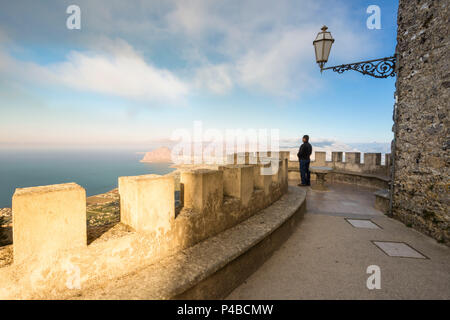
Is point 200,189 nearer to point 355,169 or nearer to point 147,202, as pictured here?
point 147,202

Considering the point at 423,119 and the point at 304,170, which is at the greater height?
the point at 423,119

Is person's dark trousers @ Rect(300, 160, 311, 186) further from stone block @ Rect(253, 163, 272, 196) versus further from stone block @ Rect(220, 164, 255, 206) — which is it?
stone block @ Rect(220, 164, 255, 206)

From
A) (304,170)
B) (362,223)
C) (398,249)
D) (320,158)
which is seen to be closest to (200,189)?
(398,249)

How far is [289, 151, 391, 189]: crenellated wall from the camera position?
26.8ft

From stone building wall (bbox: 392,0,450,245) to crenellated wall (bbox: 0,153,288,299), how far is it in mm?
3944

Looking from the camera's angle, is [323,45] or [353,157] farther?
[353,157]

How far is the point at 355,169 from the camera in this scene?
9039 millimetres

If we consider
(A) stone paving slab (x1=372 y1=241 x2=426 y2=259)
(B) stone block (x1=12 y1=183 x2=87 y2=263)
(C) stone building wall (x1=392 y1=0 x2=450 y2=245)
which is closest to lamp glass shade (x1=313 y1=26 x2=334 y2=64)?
(C) stone building wall (x1=392 y1=0 x2=450 y2=245)

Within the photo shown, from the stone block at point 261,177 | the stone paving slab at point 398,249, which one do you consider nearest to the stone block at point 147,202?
the stone block at point 261,177

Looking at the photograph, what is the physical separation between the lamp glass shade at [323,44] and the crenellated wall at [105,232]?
4.73 meters

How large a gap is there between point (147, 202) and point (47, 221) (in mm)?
646
